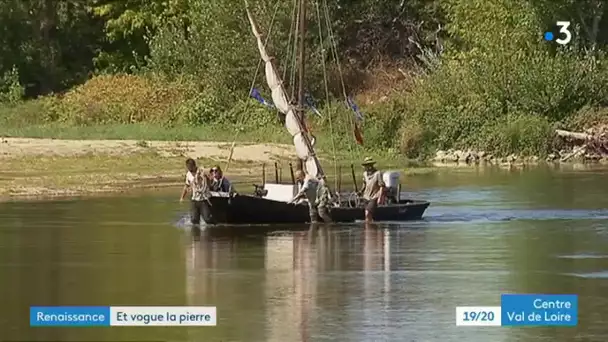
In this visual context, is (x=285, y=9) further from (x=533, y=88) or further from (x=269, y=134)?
(x=533, y=88)

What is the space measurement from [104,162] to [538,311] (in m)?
31.9

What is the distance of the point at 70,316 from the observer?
17.9 m

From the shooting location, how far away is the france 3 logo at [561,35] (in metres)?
63.0

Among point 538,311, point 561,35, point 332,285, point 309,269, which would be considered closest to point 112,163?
point 561,35

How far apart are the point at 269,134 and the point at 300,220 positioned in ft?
86.6

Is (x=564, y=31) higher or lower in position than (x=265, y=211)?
higher

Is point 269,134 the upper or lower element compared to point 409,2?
lower

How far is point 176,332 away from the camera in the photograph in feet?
57.7

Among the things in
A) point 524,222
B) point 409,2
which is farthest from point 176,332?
point 409,2

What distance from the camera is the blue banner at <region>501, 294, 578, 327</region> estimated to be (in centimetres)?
1855

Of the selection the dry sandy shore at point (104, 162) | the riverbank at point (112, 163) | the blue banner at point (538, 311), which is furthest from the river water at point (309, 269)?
the dry sandy shore at point (104, 162)

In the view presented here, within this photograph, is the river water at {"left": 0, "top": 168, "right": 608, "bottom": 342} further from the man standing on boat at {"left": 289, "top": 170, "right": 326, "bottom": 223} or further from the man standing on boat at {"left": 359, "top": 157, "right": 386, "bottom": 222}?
the man standing on boat at {"left": 359, "top": 157, "right": 386, "bottom": 222}

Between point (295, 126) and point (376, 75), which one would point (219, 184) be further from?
point (376, 75)
